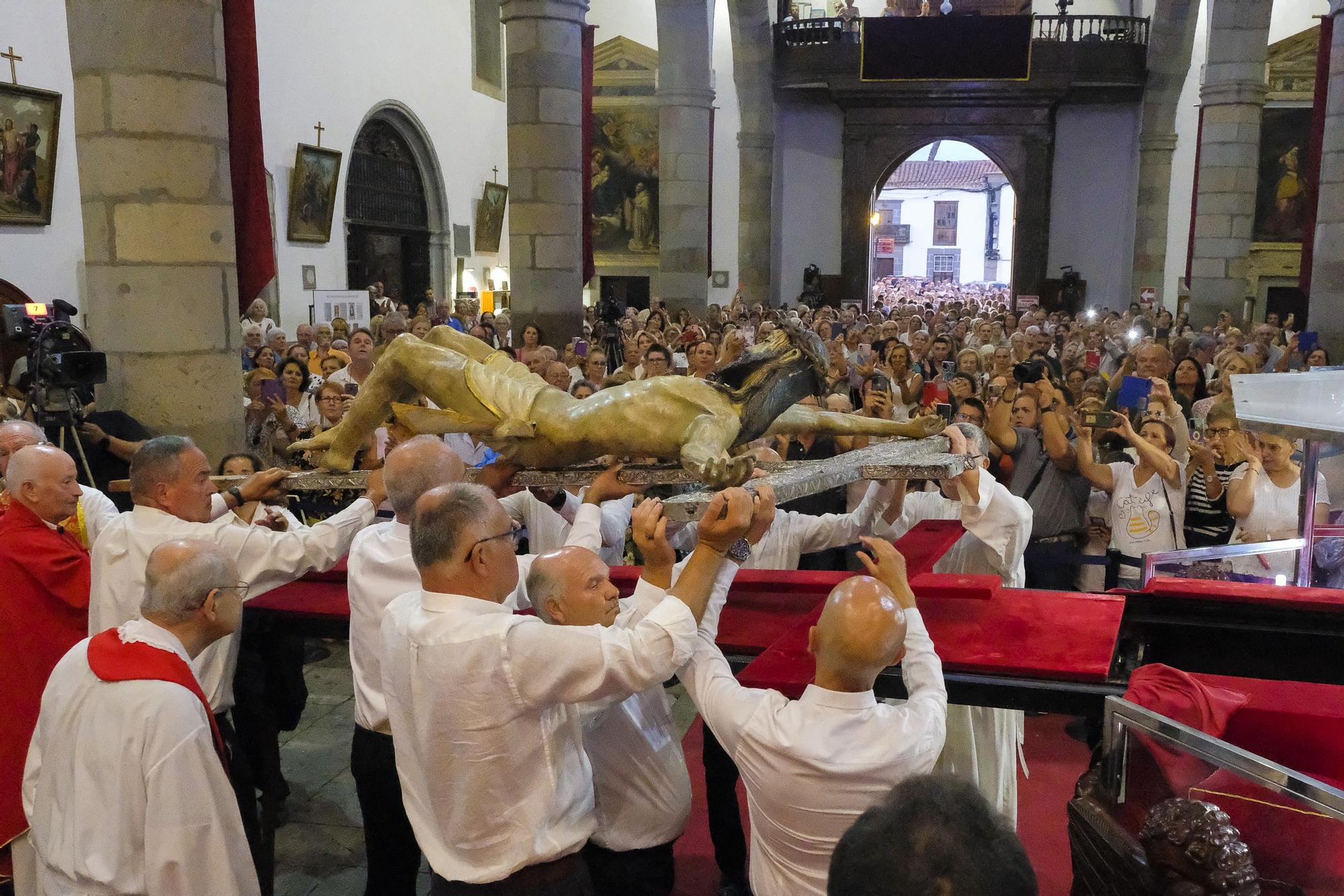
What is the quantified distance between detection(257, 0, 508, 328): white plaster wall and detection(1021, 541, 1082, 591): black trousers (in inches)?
436

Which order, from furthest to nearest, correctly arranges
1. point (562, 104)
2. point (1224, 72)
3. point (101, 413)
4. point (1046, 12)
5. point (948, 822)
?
point (1046, 12) < point (1224, 72) < point (562, 104) < point (101, 413) < point (948, 822)

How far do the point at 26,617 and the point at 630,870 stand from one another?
7.62 ft

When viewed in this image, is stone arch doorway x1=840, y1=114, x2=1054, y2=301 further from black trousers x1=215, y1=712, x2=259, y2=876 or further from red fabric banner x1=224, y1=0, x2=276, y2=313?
black trousers x1=215, y1=712, x2=259, y2=876

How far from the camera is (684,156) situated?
1725 cm

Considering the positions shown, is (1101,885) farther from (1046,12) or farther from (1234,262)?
(1046,12)

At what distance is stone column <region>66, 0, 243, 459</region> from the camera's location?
5.55m

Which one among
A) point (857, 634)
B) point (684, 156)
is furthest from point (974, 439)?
point (684, 156)

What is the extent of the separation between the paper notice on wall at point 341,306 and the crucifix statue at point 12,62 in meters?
4.27

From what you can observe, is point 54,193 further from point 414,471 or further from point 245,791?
point 414,471

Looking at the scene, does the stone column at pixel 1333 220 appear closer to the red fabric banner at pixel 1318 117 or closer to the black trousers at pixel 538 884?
the red fabric banner at pixel 1318 117

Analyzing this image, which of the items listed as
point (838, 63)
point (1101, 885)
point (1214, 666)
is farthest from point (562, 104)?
point (838, 63)

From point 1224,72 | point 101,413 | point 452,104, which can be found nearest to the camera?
point 101,413

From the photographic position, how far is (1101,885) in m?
2.47

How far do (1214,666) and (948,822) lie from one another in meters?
2.44
